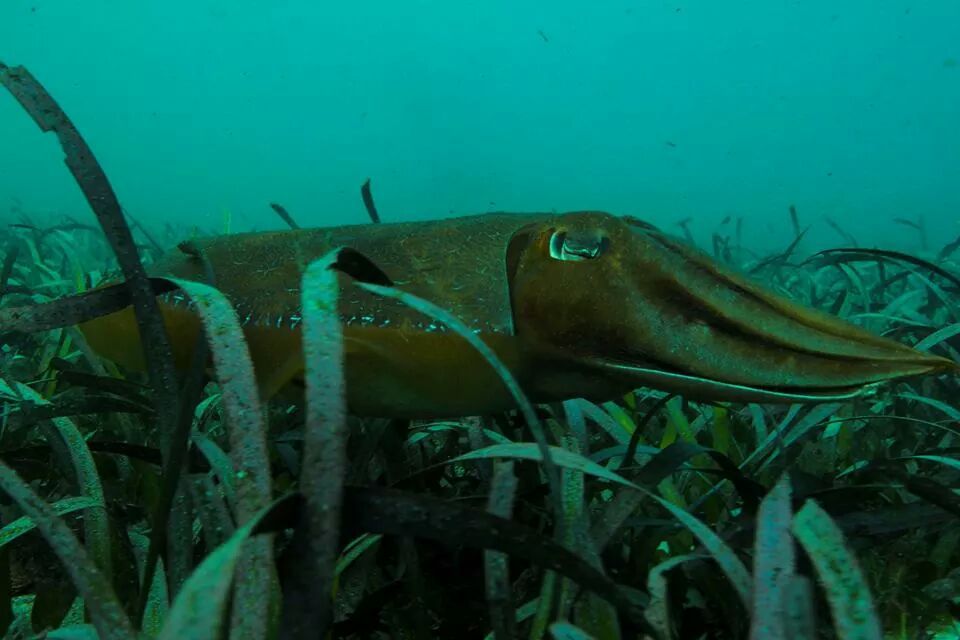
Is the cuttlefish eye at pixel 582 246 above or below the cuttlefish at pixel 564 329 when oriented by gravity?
above

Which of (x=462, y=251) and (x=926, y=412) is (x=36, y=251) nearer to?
(x=462, y=251)

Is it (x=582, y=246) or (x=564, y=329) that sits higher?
(x=582, y=246)

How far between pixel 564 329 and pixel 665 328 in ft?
0.64

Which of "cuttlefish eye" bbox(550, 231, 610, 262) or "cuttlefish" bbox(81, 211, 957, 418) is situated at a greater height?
"cuttlefish eye" bbox(550, 231, 610, 262)

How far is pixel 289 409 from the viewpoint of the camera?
2441 mm

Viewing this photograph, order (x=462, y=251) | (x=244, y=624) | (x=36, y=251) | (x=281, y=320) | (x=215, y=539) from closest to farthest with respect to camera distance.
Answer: (x=244, y=624)
(x=215, y=539)
(x=281, y=320)
(x=462, y=251)
(x=36, y=251)

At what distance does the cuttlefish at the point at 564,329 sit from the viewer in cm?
133

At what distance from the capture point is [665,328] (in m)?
1.38

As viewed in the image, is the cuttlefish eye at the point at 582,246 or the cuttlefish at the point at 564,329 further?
the cuttlefish eye at the point at 582,246

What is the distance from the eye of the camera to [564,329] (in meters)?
1.45

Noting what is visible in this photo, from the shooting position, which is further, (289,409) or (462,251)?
(289,409)

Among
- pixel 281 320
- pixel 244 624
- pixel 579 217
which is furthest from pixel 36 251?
pixel 244 624

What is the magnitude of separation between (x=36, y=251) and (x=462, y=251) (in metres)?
4.89

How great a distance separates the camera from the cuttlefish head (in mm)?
1311
